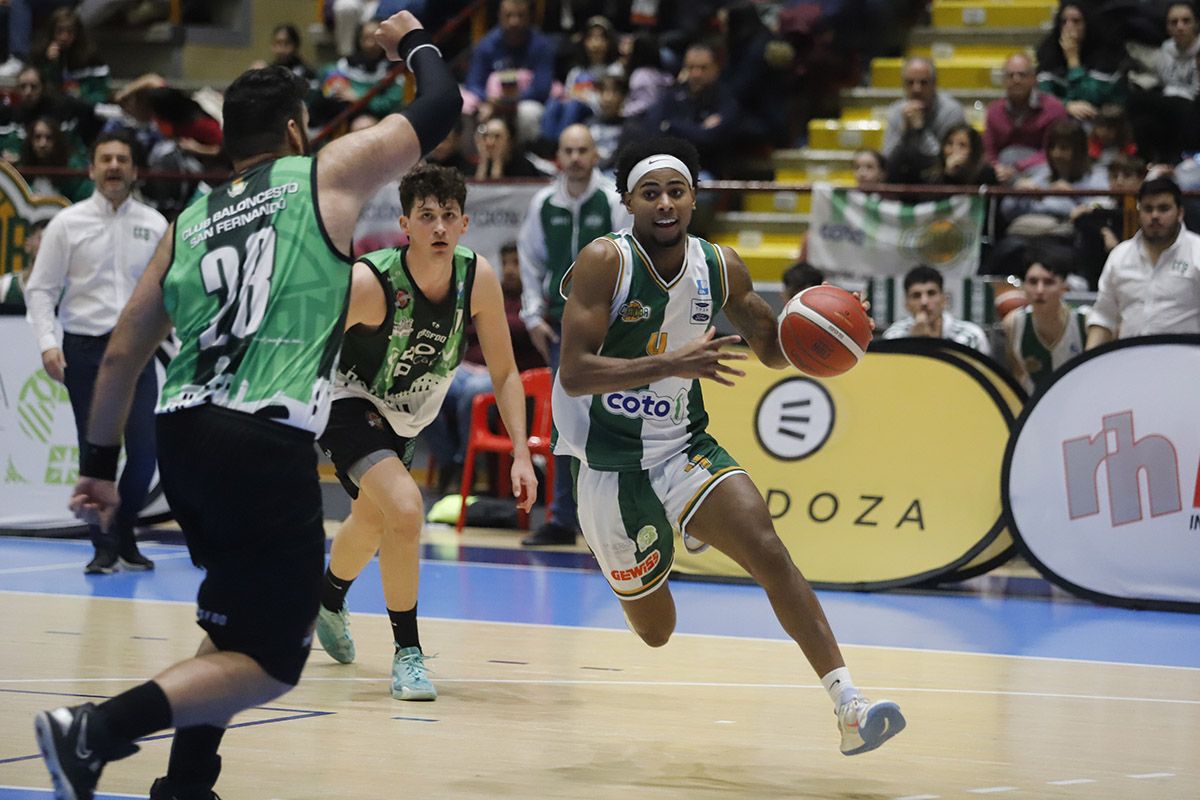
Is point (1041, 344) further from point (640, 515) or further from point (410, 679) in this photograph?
point (410, 679)

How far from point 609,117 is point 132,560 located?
233 inches

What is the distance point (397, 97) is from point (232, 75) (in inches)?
145

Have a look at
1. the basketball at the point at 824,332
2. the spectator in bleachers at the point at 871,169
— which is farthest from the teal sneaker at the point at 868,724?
the spectator in bleachers at the point at 871,169

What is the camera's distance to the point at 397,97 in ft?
A: 48.9

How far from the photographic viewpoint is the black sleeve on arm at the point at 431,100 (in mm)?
4000

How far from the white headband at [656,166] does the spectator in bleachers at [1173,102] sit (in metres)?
7.25

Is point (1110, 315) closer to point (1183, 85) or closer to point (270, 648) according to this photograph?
point (1183, 85)

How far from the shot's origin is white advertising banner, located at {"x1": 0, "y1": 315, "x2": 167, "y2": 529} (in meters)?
10.4

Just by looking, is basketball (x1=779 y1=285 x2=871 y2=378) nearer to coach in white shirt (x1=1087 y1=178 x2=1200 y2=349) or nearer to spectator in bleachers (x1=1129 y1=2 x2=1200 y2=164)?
coach in white shirt (x1=1087 y1=178 x2=1200 y2=349)

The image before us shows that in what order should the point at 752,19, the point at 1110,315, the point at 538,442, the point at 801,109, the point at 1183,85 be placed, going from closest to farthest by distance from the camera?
1. the point at 1110,315
2. the point at 538,442
3. the point at 1183,85
4. the point at 752,19
5. the point at 801,109

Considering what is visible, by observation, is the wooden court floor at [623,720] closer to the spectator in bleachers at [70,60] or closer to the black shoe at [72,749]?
the black shoe at [72,749]

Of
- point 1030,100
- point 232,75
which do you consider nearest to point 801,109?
point 1030,100

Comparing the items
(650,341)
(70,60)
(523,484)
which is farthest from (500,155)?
(650,341)

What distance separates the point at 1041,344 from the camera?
31.7ft
